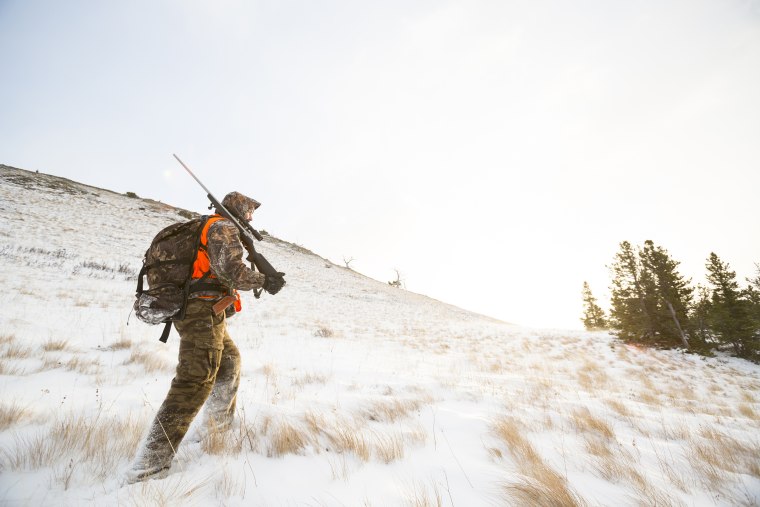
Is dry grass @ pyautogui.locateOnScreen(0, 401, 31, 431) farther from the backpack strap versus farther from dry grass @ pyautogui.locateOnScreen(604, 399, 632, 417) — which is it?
dry grass @ pyautogui.locateOnScreen(604, 399, 632, 417)

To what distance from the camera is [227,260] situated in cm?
227

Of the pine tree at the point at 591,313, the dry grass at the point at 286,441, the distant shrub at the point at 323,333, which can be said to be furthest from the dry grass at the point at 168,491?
the pine tree at the point at 591,313

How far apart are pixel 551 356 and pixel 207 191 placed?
41.1ft

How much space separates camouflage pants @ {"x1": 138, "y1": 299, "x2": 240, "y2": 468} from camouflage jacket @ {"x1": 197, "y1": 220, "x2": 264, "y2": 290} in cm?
29

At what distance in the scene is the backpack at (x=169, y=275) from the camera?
2186 millimetres

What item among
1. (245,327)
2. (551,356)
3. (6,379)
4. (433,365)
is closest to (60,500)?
(6,379)

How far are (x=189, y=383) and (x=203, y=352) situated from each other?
213 millimetres

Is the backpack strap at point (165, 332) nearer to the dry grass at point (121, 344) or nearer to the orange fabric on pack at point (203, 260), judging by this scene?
the orange fabric on pack at point (203, 260)

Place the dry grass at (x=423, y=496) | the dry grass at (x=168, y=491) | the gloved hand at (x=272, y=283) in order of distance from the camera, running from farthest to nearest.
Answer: the gloved hand at (x=272, y=283) < the dry grass at (x=423, y=496) < the dry grass at (x=168, y=491)

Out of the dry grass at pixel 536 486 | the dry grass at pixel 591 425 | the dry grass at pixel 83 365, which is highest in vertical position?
the dry grass at pixel 591 425

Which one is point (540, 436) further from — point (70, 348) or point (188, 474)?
point (70, 348)

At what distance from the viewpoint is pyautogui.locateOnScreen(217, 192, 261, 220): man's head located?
2.87 metres

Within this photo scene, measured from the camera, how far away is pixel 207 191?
9.82 ft

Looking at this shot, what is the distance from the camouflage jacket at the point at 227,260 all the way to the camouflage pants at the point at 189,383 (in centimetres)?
29
